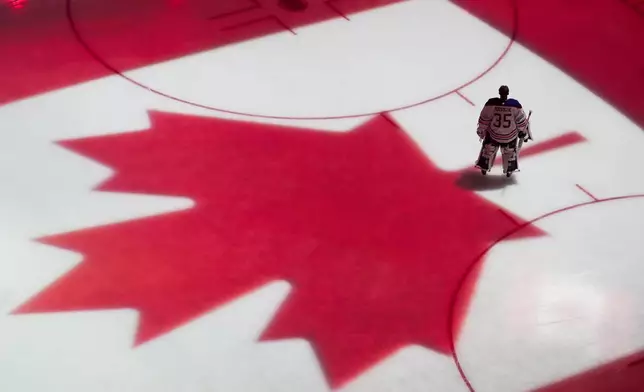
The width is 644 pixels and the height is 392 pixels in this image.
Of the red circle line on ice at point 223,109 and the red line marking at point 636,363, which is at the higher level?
the red circle line on ice at point 223,109

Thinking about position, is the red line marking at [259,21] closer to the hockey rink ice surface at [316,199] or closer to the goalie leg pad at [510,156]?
the hockey rink ice surface at [316,199]

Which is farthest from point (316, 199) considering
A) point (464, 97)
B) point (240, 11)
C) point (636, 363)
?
point (240, 11)

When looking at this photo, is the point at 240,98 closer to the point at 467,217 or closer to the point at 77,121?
the point at 77,121

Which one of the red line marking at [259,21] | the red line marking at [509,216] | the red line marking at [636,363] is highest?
the red line marking at [259,21]

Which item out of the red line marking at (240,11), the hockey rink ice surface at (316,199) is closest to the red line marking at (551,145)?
the hockey rink ice surface at (316,199)

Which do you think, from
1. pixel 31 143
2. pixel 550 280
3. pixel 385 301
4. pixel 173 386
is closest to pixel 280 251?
pixel 385 301

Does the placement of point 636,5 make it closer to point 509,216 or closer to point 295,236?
point 509,216

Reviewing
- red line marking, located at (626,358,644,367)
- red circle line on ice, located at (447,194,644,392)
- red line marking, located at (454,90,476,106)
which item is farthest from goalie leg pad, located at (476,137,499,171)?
red line marking, located at (626,358,644,367)
